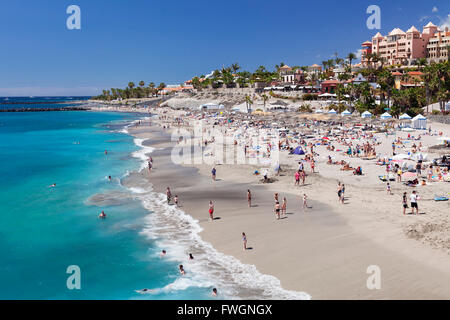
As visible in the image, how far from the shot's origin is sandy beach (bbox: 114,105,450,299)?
40.6 feet

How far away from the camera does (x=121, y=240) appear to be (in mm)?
17781

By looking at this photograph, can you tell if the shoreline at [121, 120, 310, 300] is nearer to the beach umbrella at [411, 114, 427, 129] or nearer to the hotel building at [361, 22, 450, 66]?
the beach umbrella at [411, 114, 427, 129]

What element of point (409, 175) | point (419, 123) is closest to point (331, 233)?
point (409, 175)

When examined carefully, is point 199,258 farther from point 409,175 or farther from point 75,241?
point 409,175

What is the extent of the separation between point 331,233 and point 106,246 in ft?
35.3

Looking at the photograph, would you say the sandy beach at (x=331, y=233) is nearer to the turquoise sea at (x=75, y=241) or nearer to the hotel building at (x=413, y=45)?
the turquoise sea at (x=75, y=241)

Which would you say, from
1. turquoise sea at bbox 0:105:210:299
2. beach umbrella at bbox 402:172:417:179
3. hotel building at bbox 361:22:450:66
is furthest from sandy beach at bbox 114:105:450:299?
hotel building at bbox 361:22:450:66

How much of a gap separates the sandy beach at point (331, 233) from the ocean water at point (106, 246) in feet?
3.25

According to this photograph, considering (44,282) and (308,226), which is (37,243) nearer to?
(44,282)

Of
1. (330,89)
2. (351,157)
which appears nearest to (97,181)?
(351,157)

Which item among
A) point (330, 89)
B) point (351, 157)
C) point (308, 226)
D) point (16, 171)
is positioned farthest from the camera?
point (330, 89)

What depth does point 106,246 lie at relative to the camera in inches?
679

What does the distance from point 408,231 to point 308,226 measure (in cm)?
442

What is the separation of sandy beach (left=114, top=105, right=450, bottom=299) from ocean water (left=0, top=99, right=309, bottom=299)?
991mm
